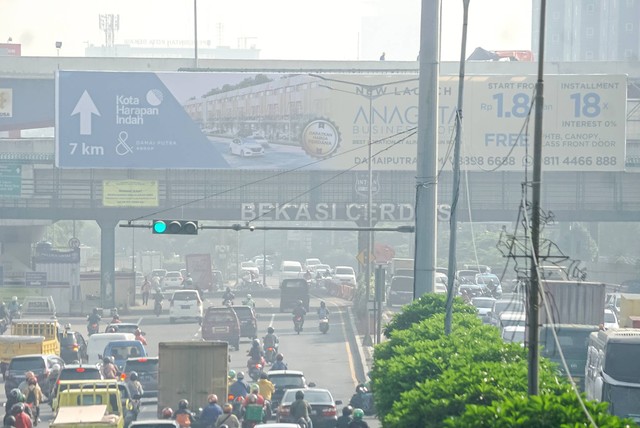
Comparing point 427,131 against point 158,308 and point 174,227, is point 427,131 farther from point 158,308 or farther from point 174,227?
point 158,308

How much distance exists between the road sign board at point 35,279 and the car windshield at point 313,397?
37624 mm

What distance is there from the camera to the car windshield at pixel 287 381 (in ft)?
116

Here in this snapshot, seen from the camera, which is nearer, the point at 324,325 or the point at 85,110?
the point at 324,325

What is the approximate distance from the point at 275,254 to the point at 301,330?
276ft

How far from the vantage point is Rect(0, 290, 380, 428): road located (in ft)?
141

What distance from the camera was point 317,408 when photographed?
3134 centimetres

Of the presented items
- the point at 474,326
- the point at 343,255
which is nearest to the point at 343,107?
the point at 474,326

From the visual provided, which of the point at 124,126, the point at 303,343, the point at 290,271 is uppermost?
the point at 124,126

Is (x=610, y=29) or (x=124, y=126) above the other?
(x=610, y=29)

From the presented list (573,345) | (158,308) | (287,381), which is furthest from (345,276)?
(287,381)

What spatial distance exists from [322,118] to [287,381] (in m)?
36.3

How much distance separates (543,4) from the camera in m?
16.1

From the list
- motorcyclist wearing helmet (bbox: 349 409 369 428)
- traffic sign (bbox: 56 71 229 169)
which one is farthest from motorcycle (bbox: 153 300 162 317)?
motorcyclist wearing helmet (bbox: 349 409 369 428)

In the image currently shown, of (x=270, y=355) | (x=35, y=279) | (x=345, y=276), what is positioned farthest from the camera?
(x=345, y=276)
